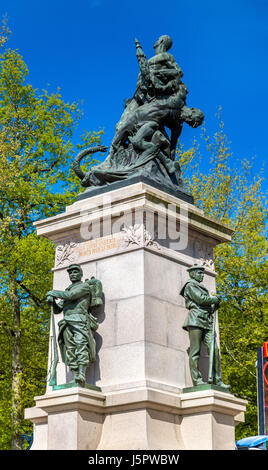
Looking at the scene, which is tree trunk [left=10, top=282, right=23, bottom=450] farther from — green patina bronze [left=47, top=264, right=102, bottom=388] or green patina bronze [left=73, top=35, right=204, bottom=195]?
green patina bronze [left=47, top=264, right=102, bottom=388]

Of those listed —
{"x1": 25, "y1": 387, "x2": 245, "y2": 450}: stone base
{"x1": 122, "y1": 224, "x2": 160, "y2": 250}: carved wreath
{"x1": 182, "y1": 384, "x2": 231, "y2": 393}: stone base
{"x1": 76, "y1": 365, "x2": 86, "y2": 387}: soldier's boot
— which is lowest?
{"x1": 25, "y1": 387, "x2": 245, "y2": 450}: stone base

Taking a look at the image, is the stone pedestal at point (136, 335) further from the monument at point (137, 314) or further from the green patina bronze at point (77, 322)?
the green patina bronze at point (77, 322)

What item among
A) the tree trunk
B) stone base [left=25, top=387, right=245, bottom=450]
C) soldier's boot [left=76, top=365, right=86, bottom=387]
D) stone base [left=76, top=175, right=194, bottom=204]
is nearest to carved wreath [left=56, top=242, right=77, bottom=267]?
stone base [left=76, top=175, right=194, bottom=204]

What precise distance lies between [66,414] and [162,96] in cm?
606

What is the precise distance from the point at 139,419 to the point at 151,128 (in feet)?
17.1

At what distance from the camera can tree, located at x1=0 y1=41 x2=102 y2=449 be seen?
24094 millimetres

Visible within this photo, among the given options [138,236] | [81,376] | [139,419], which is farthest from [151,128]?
[139,419]

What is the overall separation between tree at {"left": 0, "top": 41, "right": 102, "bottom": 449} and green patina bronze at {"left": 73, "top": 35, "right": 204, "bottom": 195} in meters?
10.1

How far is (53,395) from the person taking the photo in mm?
11359

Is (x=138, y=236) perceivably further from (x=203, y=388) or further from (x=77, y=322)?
(x=203, y=388)

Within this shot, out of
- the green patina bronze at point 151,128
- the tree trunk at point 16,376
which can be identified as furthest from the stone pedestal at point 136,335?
the tree trunk at point 16,376

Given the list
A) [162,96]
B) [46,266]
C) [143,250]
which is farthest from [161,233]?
[46,266]
